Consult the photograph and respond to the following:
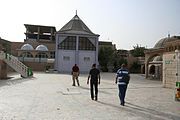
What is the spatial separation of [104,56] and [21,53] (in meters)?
22.3

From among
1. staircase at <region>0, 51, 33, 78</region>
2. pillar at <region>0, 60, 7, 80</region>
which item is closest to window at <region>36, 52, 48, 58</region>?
staircase at <region>0, 51, 33, 78</region>

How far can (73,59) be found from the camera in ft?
184

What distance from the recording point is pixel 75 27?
5884 cm

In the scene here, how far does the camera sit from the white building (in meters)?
55.4

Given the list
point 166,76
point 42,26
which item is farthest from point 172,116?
point 42,26

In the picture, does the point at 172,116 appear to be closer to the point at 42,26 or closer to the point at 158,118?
the point at 158,118

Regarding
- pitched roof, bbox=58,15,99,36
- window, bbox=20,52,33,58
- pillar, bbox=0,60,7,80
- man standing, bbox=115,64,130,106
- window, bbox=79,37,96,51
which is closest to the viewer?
man standing, bbox=115,64,130,106

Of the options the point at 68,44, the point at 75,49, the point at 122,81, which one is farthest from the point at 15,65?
the point at 75,49

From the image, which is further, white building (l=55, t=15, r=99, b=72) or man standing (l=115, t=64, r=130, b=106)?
white building (l=55, t=15, r=99, b=72)

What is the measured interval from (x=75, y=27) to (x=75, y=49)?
19.2ft

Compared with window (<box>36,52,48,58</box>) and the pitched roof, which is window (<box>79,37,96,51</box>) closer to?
the pitched roof

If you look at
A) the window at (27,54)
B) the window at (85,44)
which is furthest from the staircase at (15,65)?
the window at (27,54)

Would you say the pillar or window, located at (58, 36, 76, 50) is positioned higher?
window, located at (58, 36, 76, 50)

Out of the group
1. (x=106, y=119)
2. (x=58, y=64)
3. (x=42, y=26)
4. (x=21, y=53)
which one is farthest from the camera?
(x=42, y=26)
